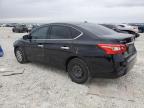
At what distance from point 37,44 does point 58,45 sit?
1.03 meters

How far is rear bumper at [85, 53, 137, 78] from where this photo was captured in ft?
13.1

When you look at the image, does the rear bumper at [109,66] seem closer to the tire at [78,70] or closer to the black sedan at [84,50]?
the black sedan at [84,50]

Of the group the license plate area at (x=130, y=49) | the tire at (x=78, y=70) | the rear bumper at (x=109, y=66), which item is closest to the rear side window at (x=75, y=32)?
the tire at (x=78, y=70)

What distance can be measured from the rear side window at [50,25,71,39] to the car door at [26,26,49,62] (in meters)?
0.30

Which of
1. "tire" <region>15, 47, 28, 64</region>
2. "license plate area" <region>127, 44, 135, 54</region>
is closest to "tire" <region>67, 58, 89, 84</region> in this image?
"license plate area" <region>127, 44, 135, 54</region>

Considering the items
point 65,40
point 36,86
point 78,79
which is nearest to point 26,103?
point 36,86

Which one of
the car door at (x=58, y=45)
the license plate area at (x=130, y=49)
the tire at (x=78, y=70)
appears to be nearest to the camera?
the license plate area at (x=130, y=49)

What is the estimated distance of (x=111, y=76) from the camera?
415 centimetres

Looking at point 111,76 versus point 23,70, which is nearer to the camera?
point 111,76

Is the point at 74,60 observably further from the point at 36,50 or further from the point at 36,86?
the point at 36,50

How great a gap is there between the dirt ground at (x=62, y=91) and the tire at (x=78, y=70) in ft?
0.51

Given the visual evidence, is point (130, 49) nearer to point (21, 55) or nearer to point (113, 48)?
point (113, 48)

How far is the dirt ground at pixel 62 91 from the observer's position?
369cm

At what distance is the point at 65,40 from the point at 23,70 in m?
1.96
